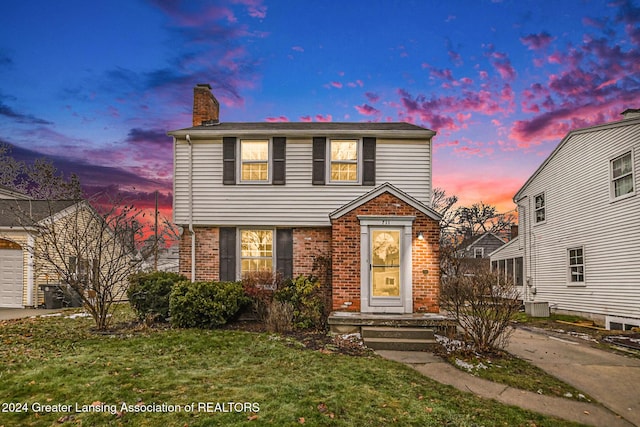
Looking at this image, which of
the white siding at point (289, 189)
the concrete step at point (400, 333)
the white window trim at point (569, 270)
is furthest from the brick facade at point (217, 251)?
the white window trim at point (569, 270)

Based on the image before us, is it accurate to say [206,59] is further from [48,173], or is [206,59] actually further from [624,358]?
[624,358]

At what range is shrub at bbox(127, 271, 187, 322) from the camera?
9.98 metres

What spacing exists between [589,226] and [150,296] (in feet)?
50.2

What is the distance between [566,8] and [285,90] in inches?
402

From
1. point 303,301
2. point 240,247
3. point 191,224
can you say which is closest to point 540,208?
point 303,301

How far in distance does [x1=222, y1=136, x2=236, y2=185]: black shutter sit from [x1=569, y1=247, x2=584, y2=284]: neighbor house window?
44.1 ft

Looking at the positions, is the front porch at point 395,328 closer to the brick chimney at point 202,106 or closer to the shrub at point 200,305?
the shrub at point 200,305

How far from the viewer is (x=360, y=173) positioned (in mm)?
11883

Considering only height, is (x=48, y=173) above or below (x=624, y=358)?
above

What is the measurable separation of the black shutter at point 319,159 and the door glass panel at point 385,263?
2.92m

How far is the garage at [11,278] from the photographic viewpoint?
14656 millimetres

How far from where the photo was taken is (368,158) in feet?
39.1

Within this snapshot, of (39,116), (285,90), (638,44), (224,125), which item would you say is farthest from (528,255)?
(39,116)

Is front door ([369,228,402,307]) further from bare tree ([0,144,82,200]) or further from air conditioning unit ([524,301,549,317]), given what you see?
bare tree ([0,144,82,200])
